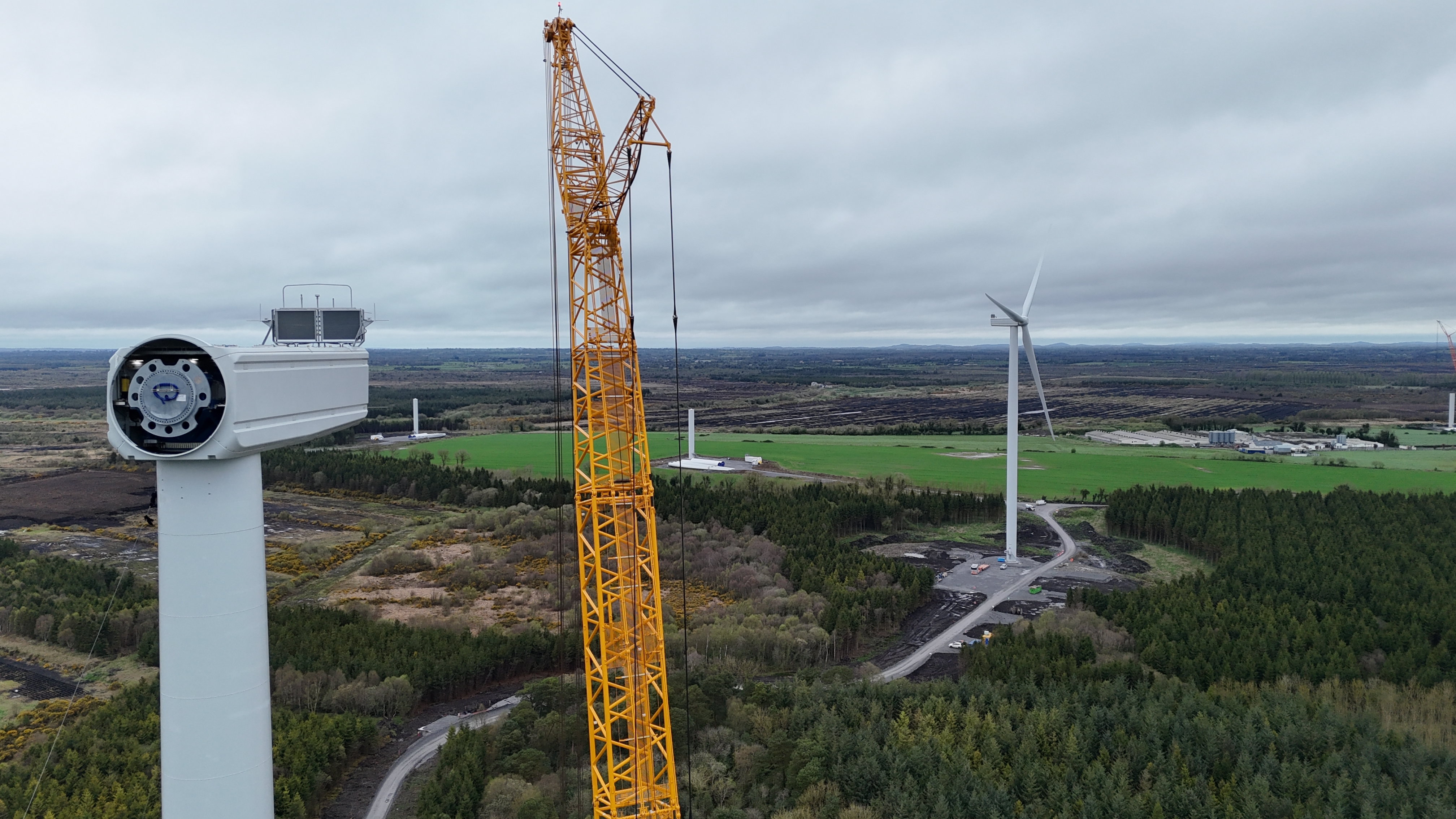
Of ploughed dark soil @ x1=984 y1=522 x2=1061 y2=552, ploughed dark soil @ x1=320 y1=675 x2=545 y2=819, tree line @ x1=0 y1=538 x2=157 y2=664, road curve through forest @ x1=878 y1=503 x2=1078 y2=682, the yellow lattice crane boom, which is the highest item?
the yellow lattice crane boom

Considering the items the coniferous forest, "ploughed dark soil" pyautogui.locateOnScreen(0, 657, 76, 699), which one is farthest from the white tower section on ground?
"ploughed dark soil" pyautogui.locateOnScreen(0, 657, 76, 699)

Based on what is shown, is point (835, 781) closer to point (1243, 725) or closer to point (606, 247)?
point (1243, 725)

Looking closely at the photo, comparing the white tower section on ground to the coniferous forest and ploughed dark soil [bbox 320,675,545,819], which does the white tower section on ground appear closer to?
the coniferous forest

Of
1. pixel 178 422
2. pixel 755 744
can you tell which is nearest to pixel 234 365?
pixel 178 422

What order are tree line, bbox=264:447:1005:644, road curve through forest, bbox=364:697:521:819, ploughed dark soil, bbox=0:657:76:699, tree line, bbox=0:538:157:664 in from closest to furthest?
1. road curve through forest, bbox=364:697:521:819
2. ploughed dark soil, bbox=0:657:76:699
3. tree line, bbox=0:538:157:664
4. tree line, bbox=264:447:1005:644

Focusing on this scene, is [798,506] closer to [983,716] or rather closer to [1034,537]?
[1034,537]

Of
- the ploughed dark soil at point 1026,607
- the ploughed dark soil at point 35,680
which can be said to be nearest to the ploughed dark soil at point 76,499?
the ploughed dark soil at point 35,680
